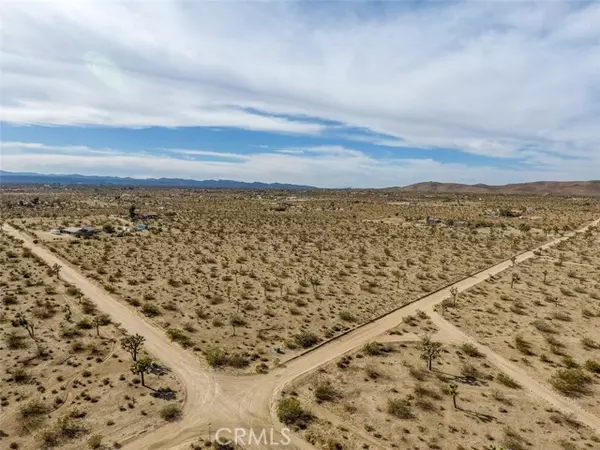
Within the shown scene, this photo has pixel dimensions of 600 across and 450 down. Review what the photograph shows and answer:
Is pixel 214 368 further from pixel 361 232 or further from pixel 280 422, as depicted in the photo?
pixel 361 232

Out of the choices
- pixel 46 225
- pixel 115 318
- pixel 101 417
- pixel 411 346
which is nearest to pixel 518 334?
pixel 411 346

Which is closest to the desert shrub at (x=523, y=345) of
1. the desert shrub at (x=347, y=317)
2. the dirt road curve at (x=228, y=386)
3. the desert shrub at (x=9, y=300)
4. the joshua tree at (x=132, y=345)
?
the dirt road curve at (x=228, y=386)

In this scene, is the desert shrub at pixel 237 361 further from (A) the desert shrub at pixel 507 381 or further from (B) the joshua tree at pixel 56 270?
(B) the joshua tree at pixel 56 270

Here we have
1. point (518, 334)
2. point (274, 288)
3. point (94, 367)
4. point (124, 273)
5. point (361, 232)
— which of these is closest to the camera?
point (94, 367)

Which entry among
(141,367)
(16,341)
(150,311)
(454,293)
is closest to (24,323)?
(16,341)

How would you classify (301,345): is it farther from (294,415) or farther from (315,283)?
(315,283)

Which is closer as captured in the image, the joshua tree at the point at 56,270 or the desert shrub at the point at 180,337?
the desert shrub at the point at 180,337
